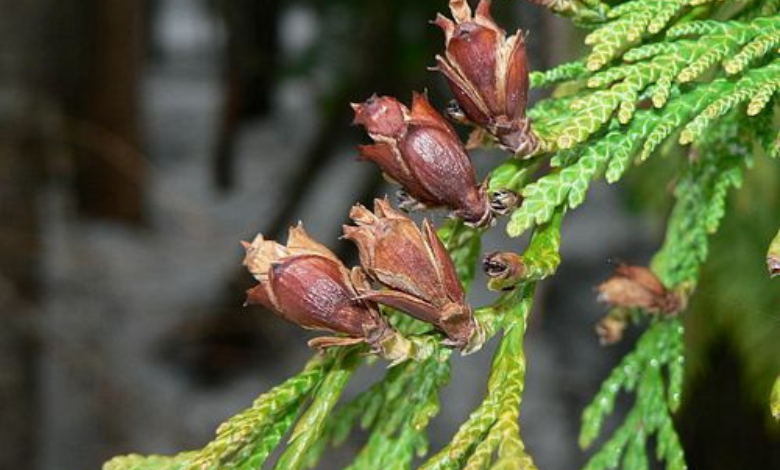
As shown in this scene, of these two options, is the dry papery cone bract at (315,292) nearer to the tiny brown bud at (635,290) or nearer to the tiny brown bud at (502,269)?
the tiny brown bud at (502,269)

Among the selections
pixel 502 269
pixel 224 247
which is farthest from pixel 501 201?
pixel 224 247

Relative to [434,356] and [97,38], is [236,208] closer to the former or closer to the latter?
[97,38]

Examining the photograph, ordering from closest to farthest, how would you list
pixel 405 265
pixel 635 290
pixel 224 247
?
pixel 405 265, pixel 635 290, pixel 224 247

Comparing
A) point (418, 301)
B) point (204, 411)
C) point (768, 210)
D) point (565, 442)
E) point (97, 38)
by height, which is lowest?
point (418, 301)

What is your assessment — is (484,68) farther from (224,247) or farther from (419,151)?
(224,247)

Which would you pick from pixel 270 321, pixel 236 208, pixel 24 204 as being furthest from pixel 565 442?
pixel 236 208

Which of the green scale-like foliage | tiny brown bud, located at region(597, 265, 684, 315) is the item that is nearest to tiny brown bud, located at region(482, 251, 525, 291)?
the green scale-like foliage
